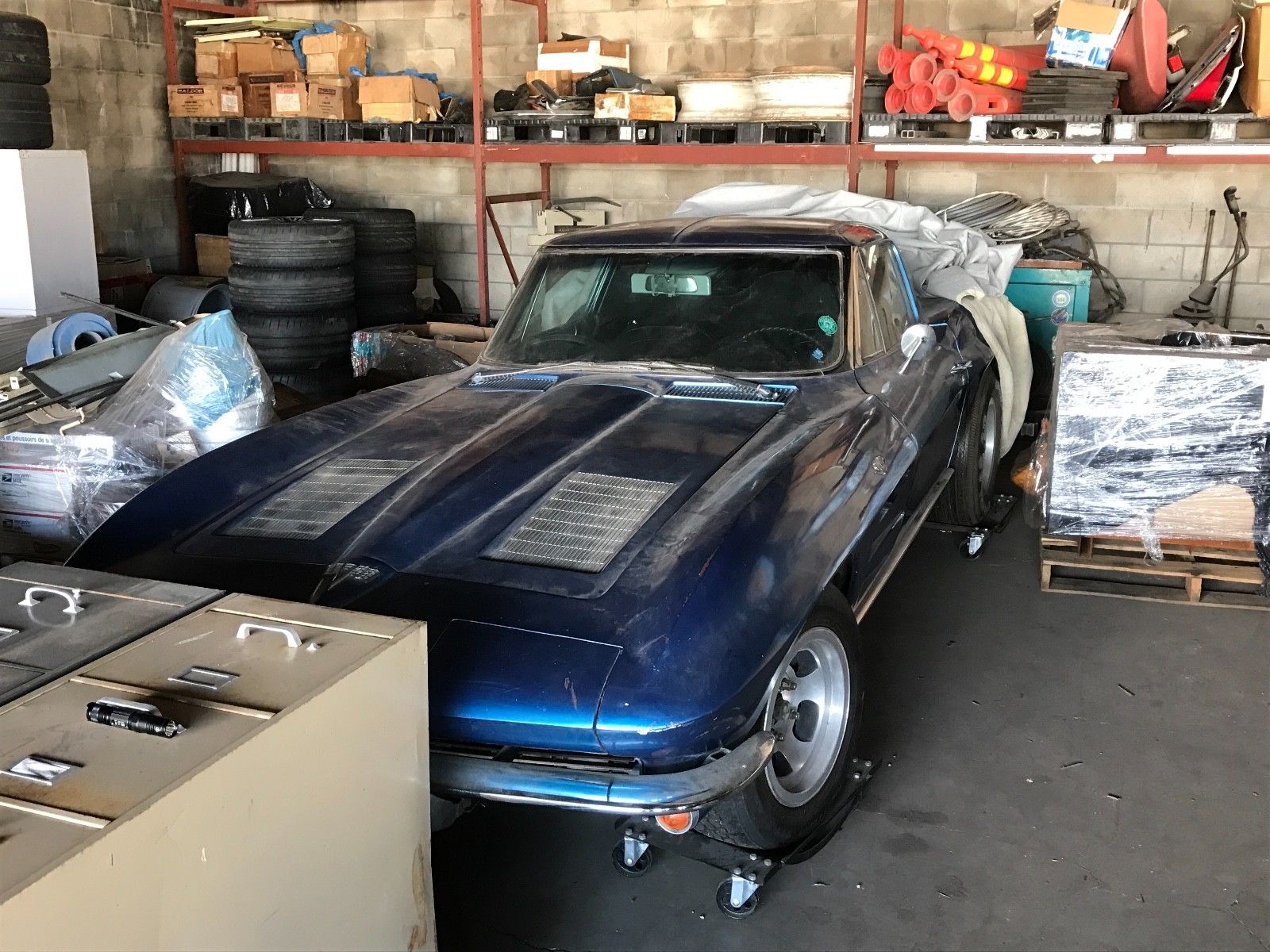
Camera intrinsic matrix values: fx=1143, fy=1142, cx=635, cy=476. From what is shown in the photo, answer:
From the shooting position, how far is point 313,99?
29.3 ft

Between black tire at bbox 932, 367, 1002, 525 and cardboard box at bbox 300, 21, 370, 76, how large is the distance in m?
5.93

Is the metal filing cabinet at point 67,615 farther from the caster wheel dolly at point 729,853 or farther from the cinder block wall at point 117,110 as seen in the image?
the cinder block wall at point 117,110

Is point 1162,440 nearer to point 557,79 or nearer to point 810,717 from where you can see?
point 810,717

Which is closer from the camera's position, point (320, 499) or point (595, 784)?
point (595, 784)

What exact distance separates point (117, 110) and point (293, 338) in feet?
11.6

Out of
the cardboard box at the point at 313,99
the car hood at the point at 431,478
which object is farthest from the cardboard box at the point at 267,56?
the car hood at the point at 431,478

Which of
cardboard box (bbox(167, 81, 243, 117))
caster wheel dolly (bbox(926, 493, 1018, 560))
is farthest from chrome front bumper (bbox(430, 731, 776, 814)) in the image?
cardboard box (bbox(167, 81, 243, 117))

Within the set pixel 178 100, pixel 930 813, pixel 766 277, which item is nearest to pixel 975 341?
pixel 766 277

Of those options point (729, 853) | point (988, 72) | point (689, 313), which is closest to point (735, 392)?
point (689, 313)

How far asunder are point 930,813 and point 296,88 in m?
7.72

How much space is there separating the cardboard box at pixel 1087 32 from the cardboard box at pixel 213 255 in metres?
6.54

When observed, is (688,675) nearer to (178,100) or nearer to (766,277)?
(766,277)

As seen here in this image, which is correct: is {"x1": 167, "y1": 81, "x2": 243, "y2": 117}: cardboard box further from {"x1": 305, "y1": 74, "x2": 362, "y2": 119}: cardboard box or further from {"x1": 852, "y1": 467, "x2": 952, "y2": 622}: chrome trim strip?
{"x1": 852, "y1": 467, "x2": 952, "y2": 622}: chrome trim strip

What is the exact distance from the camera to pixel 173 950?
5.26 ft
